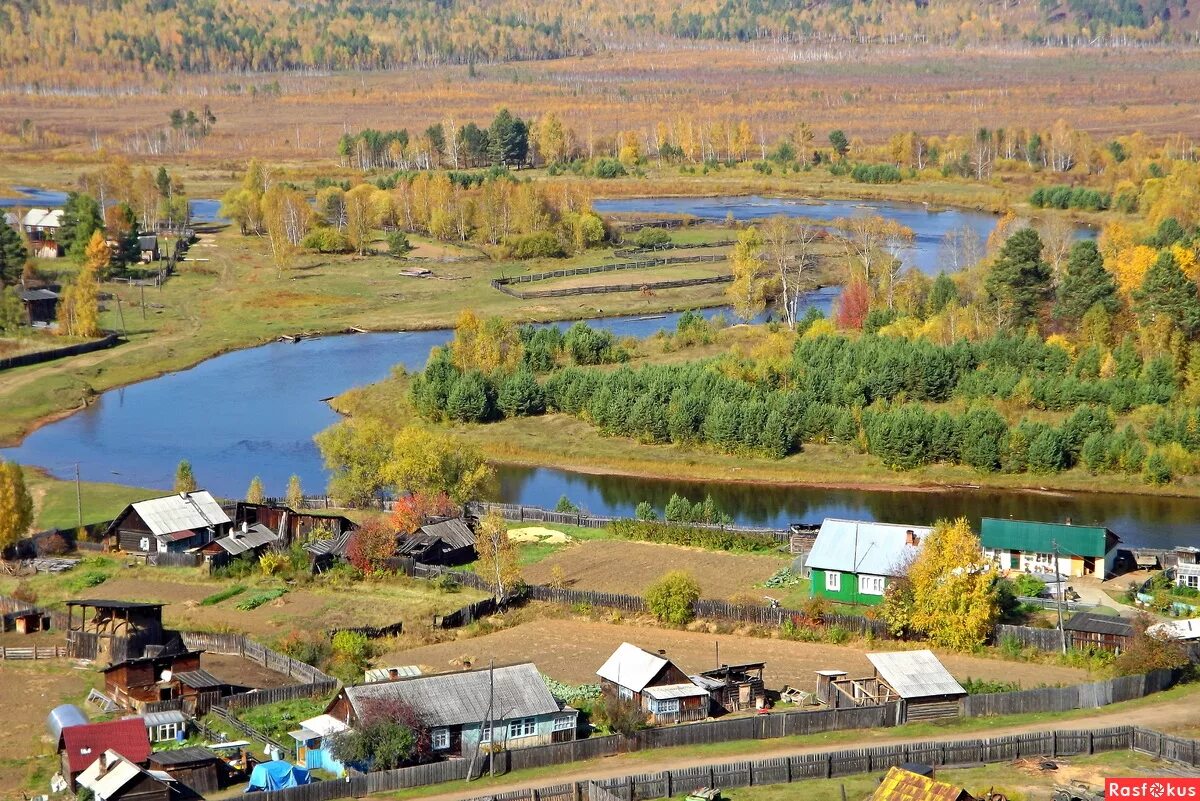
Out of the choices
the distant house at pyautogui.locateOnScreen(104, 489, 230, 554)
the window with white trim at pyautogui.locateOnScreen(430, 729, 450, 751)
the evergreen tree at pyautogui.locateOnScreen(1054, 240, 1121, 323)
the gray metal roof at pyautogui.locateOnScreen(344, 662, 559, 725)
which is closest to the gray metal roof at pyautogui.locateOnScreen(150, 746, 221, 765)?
the gray metal roof at pyautogui.locateOnScreen(344, 662, 559, 725)

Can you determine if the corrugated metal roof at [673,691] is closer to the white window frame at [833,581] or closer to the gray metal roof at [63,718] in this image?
the white window frame at [833,581]

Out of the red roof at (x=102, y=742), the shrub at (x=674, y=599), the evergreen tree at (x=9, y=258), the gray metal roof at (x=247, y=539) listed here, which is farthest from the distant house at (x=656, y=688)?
the evergreen tree at (x=9, y=258)

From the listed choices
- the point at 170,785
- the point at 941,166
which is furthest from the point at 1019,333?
the point at 941,166

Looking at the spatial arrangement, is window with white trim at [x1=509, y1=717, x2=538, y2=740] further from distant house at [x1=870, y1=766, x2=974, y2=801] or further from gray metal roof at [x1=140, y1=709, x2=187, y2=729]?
distant house at [x1=870, y1=766, x2=974, y2=801]

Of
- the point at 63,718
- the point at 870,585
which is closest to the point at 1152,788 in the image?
the point at 870,585

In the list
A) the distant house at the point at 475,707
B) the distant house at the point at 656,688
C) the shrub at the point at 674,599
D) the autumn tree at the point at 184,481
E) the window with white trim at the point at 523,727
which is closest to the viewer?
the distant house at the point at 475,707

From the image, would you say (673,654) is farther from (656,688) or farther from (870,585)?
(870,585)
